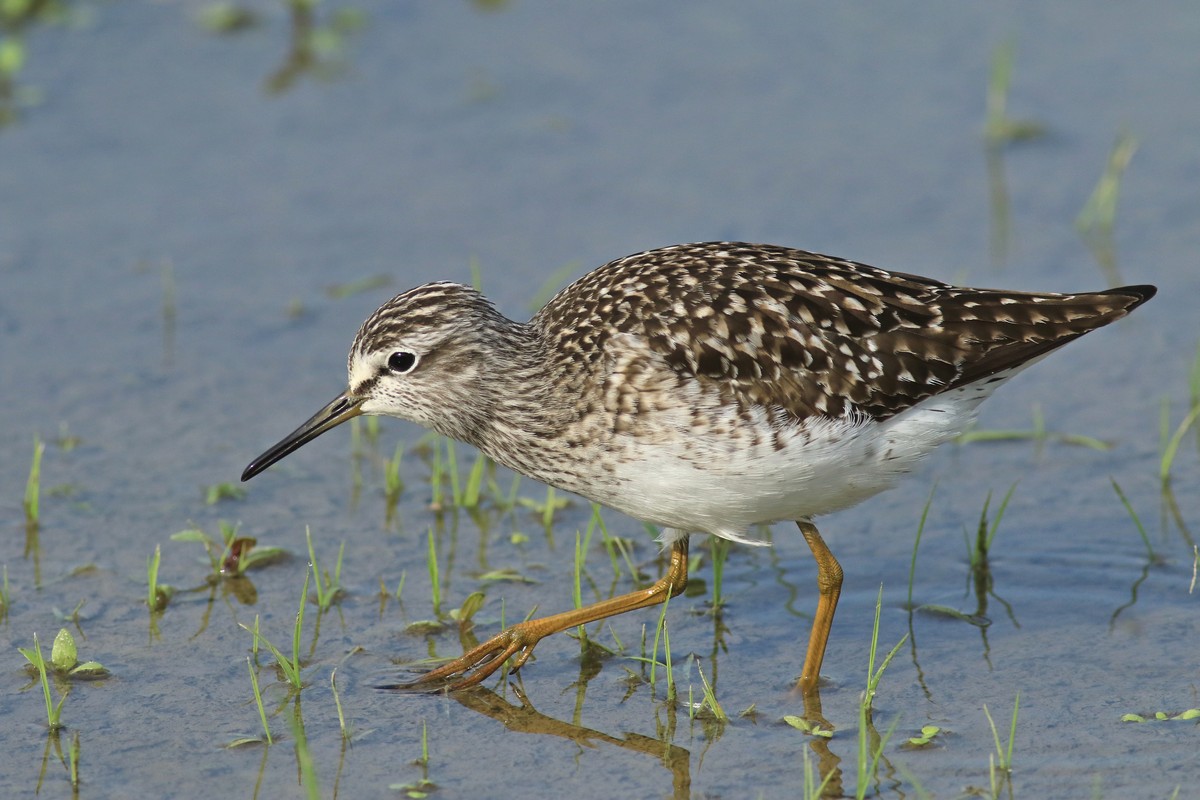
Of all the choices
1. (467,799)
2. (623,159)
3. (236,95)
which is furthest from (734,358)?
(236,95)

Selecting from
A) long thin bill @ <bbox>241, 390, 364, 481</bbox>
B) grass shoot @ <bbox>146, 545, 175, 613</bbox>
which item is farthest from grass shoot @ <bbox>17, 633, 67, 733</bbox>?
long thin bill @ <bbox>241, 390, 364, 481</bbox>

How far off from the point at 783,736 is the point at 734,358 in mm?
1791

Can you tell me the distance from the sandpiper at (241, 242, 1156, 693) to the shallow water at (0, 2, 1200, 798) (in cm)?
68

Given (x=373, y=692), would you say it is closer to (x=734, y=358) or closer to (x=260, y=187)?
(x=734, y=358)

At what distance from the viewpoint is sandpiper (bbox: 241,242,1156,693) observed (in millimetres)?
7992

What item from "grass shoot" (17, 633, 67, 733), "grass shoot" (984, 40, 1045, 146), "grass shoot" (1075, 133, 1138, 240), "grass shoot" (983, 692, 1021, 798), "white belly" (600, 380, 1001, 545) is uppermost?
"grass shoot" (984, 40, 1045, 146)

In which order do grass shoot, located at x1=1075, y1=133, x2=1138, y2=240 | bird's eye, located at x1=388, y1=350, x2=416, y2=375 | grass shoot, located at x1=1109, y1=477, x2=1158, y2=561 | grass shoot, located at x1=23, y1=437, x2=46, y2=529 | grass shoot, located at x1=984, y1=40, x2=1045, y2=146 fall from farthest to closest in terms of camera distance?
grass shoot, located at x1=984, y1=40, x2=1045, y2=146
grass shoot, located at x1=1075, y1=133, x2=1138, y2=240
grass shoot, located at x1=23, y1=437, x2=46, y2=529
grass shoot, located at x1=1109, y1=477, x2=1158, y2=561
bird's eye, located at x1=388, y1=350, x2=416, y2=375

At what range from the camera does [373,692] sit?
27.3 feet

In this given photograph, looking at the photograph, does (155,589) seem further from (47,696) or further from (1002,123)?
(1002,123)

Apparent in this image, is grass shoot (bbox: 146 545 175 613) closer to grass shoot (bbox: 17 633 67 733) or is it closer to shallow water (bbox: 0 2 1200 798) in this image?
shallow water (bbox: 0 2 1200 798)

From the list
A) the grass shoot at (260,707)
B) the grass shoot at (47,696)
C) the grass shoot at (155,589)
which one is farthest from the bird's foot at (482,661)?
the grass shoot at (47,696)

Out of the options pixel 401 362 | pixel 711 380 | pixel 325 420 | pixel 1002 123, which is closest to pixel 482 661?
pixel 325 420

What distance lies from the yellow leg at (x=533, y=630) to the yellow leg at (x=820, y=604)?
49 mm

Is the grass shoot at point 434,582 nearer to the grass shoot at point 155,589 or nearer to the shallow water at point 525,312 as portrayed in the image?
the shallow water at point 525,312
